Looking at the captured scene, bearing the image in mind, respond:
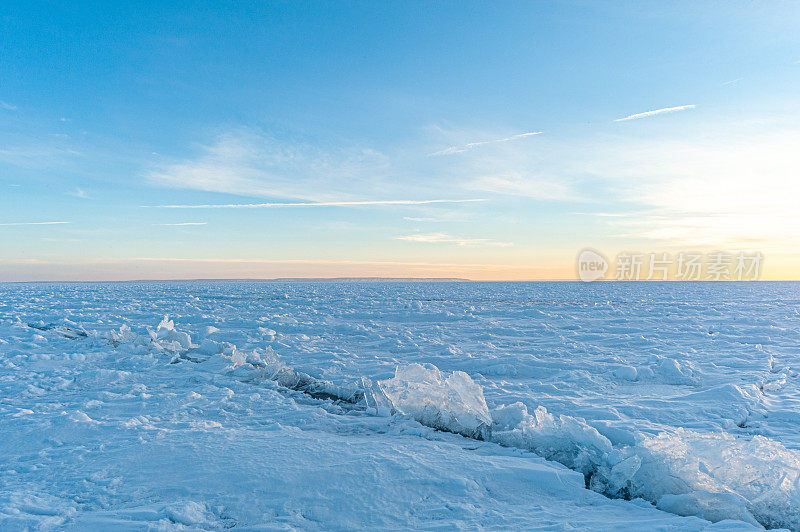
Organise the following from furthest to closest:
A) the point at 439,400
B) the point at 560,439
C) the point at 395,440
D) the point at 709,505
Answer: the point at 439,400
the point at 395,440
the point at 560,439
the point at 709,505

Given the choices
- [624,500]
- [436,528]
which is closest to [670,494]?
[624,500]

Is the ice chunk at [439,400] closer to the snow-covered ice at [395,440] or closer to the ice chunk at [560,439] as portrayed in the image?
the snow-covered ice at [395,440]

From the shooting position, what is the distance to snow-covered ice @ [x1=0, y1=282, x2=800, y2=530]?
9.32 feet

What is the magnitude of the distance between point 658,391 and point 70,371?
27.4 ft

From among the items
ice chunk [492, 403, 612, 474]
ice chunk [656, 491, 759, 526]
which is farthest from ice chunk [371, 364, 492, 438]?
ice chunk [656, 491, 759, 526]

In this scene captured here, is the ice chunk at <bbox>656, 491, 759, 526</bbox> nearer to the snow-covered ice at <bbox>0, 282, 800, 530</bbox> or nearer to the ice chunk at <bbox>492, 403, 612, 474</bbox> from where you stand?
the snow-covered ice at <bbox>0, 282, 800, 530</bbox>

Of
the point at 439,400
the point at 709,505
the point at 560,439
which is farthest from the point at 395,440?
the point at 709,505

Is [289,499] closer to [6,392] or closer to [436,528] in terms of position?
[436,528]

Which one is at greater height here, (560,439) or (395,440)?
(560,439)

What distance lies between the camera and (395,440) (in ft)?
13.7

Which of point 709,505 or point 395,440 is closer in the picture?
point 709,505

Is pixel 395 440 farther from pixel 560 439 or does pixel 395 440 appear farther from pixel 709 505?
pixel 709 505

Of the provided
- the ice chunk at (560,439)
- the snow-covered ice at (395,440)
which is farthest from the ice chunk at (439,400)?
the ice chunk at (560,439)

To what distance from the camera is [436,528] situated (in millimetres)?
2629
